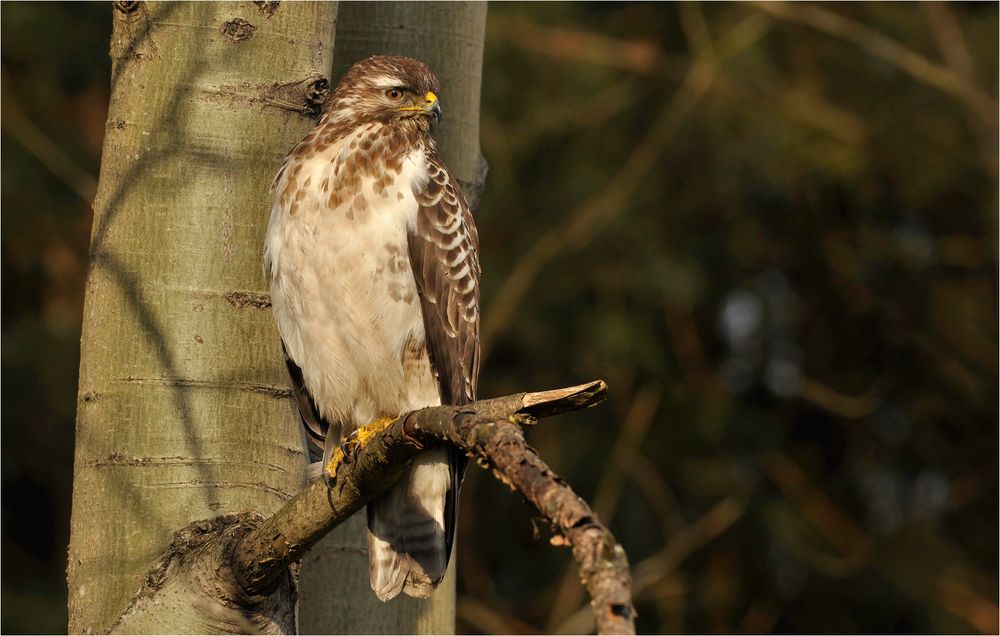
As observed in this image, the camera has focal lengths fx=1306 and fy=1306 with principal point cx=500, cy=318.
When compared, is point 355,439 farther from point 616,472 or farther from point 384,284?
point 616,472

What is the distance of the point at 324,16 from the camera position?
3.19m

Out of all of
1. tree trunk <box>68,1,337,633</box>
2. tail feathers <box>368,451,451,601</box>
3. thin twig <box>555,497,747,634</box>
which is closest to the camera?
tree trunk <box>68,1,337,633</box>

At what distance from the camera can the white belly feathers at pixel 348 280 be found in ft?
11.2

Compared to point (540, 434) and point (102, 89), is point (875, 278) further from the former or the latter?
point (102, 89)

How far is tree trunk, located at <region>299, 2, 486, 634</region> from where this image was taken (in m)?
3.70

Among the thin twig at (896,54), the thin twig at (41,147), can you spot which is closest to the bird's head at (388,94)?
the thin twig at (41,147)

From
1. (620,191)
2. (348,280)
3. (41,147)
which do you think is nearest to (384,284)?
(348,280)

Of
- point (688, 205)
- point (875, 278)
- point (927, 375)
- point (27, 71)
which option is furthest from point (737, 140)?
point (27, 71)

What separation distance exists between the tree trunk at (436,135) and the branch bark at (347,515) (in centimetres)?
84

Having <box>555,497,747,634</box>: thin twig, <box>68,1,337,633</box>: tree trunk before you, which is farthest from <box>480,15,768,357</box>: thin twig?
<box>68,1,337,633</box>: tree trunk

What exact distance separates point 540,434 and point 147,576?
5.69m

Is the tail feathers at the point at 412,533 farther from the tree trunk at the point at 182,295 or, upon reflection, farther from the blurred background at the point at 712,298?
the blurred background at the point at 712,298

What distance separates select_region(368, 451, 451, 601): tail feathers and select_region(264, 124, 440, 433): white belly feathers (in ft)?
0.80

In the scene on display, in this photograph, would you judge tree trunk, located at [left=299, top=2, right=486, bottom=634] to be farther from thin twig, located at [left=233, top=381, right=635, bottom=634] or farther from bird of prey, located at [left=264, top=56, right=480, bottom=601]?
thin twig, located at [left=233, top=381, right=635, bottom=634]
